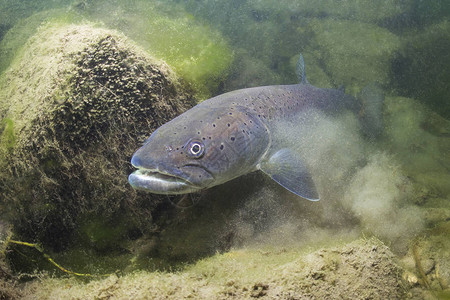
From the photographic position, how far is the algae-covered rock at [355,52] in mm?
7637

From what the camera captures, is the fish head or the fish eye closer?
the fish head

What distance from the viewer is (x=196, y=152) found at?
9.26 feet

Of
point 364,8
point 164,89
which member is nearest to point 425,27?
point 364,8

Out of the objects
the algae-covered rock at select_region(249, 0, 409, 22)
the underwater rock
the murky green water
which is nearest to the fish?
the murky green water

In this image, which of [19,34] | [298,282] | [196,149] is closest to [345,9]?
[196,149]

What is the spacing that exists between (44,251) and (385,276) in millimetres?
4273

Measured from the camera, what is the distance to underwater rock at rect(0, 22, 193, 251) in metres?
3.04

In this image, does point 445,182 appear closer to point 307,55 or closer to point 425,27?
point 307,55

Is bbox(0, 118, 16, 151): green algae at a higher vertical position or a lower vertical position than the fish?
higher

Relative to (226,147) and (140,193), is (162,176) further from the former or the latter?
(140,193)

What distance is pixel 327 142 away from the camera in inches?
178

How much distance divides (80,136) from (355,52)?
8.35 m

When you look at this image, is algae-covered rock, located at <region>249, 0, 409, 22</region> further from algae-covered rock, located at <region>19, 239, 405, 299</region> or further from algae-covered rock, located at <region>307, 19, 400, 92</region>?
algae-covered rock, located at <region>19, 239, 405, 299</region>

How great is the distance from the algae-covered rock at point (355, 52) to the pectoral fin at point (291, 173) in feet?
17.4
